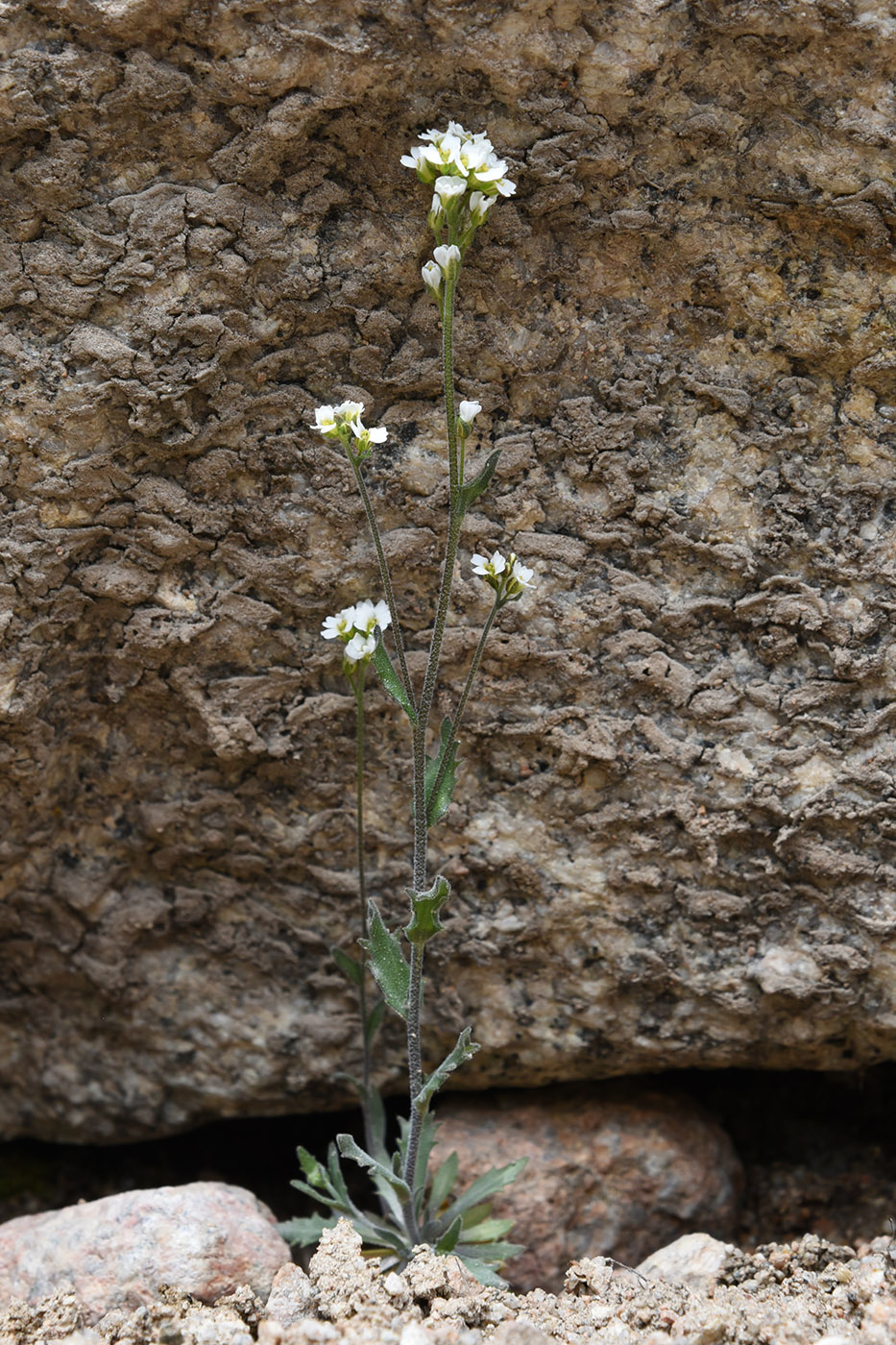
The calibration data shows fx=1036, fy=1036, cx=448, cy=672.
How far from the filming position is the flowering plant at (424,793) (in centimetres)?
168

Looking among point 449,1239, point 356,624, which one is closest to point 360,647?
point 356,624

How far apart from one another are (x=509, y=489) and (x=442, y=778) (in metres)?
0.64

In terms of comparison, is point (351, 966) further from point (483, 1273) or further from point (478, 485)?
point (478, 485)

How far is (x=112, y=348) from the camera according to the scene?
201 cm

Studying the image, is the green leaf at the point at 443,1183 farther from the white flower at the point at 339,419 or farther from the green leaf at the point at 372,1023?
A: the white flower at the point at 339,419

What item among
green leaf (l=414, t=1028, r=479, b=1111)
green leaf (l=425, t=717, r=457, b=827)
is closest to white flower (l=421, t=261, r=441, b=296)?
green leaf (l=425, t=717, r=457, b=827)

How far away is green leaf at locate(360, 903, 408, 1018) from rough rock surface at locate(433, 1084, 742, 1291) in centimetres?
60

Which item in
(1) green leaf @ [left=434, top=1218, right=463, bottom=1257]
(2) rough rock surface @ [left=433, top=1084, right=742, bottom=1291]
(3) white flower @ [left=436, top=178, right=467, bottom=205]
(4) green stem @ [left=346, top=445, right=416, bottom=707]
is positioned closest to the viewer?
(3) white flower @ [left=436, top=178, right=467, bottom=205]

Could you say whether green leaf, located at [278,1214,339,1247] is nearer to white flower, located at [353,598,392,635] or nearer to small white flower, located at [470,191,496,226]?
white flower, located at [353,598,392,635]

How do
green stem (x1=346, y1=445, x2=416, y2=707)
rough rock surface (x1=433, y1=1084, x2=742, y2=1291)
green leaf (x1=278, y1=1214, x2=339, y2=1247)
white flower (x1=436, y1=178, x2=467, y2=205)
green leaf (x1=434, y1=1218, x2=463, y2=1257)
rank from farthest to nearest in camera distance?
rough rock surface (x1=433, y1=1084, x2=742, y2=1291)
green leaf (x1=278, y1=1214, x2=339, y2=1247)
green leaf (x1=434, y1=1218, x2=463, y2=1257)
green stem (x1=346, y1=445, x2=416, y2=707)
white flower (x1=436, y1=178, x2=467, y2=205)

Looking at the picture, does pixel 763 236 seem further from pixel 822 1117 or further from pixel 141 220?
pixel 822 1117

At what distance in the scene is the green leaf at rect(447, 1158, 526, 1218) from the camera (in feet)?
7.00

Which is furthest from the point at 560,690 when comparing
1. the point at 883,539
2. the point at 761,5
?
the point at 761,5

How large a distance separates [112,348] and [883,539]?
1.57 meters
